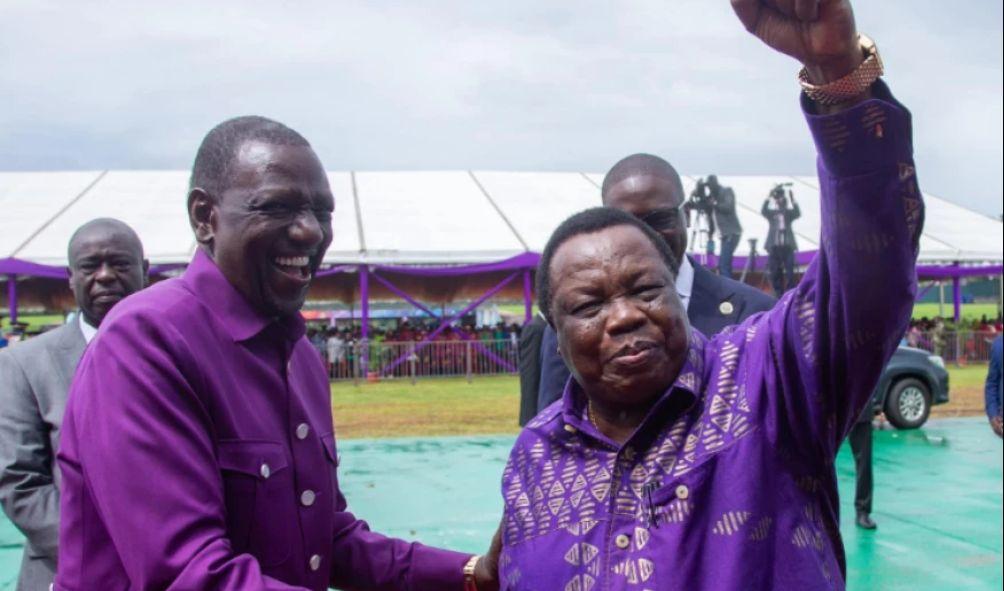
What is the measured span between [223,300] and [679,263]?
1844 mm

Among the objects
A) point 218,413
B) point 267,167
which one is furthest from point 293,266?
point 218,413

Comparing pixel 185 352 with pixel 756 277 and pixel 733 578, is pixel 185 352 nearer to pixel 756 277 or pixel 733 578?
pixel 733 578

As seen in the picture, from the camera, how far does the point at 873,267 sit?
4.73 feet

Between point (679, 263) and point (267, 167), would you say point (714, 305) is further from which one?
point (267, 167)

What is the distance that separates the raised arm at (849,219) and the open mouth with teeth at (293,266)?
3.59 feet

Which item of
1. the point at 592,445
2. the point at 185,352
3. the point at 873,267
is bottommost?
the point at 592,445

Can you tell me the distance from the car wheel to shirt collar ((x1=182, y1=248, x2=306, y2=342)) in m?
11.7

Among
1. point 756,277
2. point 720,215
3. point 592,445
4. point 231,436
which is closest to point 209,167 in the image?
point 231,436

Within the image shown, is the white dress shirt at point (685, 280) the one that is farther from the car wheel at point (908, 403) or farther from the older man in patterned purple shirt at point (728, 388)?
the car wheel at point (908, 403)

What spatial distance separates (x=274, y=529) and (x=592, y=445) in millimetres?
702

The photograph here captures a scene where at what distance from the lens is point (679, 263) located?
3.35 m

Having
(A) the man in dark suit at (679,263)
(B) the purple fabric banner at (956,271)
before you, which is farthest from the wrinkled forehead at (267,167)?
(B) the purple fabric banner at (956,271)

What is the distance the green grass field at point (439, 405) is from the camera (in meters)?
12.4

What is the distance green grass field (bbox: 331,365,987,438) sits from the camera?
12.4 m
